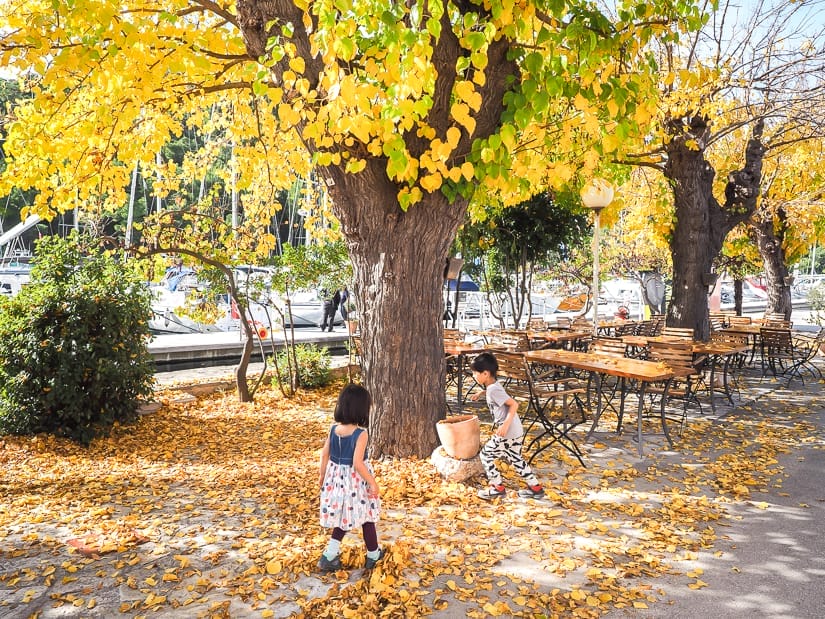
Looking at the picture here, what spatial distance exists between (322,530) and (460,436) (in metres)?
1.46

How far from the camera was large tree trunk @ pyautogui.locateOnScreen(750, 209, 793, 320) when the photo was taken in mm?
14422

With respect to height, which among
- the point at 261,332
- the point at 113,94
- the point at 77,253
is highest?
the point at 113,94

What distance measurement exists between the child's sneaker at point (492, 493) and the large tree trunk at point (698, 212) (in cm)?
781

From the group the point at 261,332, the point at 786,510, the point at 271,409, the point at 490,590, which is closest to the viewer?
the point at 490,590

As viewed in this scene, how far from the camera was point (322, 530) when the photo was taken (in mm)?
4086

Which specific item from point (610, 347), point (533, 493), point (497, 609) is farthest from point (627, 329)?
point (497, 609)

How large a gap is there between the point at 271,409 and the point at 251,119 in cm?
454

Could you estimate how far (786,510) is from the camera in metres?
4.57

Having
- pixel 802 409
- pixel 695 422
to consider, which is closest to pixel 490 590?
pixel 695 422

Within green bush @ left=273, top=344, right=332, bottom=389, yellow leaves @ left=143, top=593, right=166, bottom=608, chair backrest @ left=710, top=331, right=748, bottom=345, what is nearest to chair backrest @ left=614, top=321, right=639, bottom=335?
chair backrest @ left=710, top=331, right=748, bottom=345

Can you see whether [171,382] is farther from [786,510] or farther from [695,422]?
[786,510]

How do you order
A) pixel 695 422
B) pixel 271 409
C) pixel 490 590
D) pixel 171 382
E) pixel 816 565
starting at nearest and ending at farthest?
1. pixel 490 590
2. pixel 816 565
3. pixel 695 422
4. pixel 271 409
5. pixel 171 382

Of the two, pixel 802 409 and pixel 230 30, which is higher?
pixel 230 30

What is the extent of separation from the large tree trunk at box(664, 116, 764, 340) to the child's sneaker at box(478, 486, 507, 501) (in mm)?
7808
